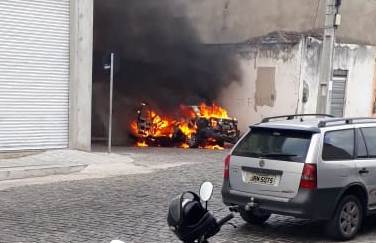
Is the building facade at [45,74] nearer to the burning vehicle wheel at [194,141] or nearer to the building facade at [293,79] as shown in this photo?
the burning vehicle wheel at [194,141]

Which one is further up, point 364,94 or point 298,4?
point 298,4

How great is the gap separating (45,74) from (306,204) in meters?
9.52

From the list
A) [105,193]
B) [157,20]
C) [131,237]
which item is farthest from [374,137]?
[157,20]

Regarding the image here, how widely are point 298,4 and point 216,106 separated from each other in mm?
5501

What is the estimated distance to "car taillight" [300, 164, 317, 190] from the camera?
723cm

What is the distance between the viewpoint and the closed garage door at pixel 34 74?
14.1 m

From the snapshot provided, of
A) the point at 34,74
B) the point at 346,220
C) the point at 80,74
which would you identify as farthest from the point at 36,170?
the point at 346,220

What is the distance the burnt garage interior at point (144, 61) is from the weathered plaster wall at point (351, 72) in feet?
13.6

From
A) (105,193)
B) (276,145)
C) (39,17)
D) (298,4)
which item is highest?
(298,4)

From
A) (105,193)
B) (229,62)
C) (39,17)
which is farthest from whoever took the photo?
(229,62)

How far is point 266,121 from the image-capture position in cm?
843

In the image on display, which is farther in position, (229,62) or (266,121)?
(229,62)

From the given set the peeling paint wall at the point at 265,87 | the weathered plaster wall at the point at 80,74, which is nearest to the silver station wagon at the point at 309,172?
the weathered plaster wall at the point at 80,74

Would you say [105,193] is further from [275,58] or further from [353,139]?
[275,58]
